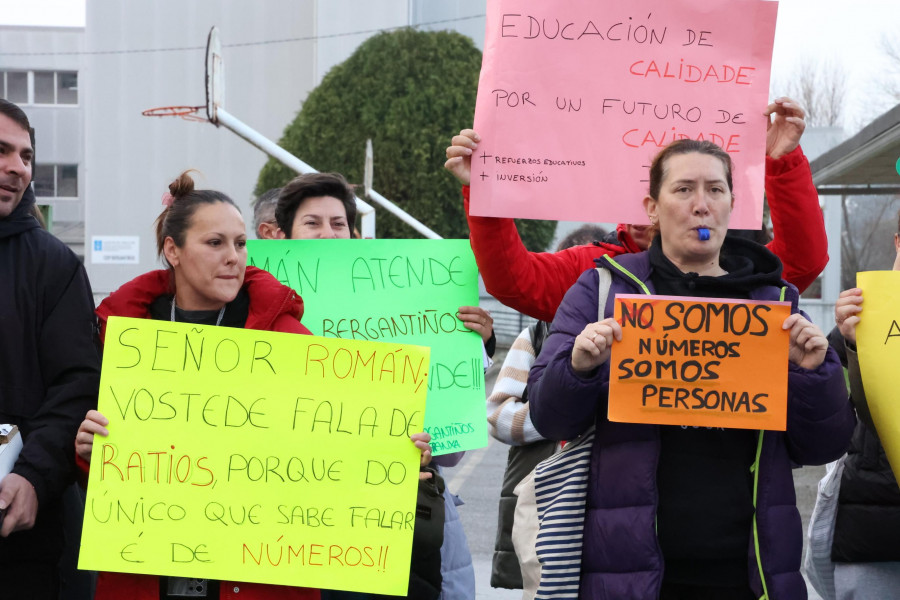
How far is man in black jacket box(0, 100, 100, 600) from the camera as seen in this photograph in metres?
2.93

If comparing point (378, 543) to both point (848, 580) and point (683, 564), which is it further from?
point (848, 580)

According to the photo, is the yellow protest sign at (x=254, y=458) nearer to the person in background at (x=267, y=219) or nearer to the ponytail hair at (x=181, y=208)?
the ponytail hair at (x=181, y=208)

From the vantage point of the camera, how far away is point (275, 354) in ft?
9.77

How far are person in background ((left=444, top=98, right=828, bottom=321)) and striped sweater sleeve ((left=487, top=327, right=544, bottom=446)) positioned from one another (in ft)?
2.78

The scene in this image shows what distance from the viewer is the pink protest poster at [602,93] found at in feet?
10.7

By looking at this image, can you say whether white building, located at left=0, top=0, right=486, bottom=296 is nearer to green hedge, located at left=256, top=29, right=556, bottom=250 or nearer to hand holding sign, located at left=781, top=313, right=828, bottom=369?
green hedge, located at left=256, top=29, right=556, bottom=250

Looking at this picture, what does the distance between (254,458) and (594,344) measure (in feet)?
3.38

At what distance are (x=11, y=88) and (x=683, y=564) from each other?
5309 centimetres

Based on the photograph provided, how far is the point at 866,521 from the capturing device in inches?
129

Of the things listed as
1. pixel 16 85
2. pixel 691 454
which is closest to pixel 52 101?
pixel 16 85

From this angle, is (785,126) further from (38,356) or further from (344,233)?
(38,356)

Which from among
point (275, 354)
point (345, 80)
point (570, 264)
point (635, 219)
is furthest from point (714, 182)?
point (345, 80)

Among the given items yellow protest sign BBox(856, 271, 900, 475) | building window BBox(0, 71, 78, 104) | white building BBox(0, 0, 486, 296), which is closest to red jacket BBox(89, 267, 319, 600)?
yellow protest sign BBox(856, 271, 900, 475)

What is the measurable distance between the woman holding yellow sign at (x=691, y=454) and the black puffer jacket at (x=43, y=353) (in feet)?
4.24
